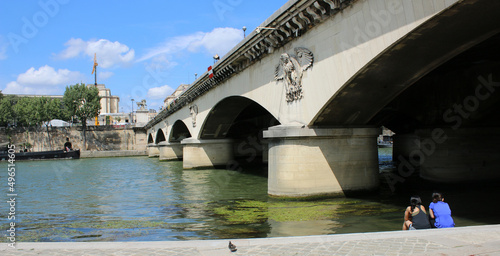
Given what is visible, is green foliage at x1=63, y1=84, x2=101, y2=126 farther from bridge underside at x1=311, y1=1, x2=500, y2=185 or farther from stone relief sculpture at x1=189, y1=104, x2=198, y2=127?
bridge underside at x1=311, y1=1, x2=500, y2=185

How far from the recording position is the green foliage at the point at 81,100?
95938 mm

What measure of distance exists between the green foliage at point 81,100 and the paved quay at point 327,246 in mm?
96430

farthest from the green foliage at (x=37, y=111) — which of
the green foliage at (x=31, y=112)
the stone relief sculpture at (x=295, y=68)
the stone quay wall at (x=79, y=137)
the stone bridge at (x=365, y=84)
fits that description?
the stone relief sculpture at (x=295, y=68)

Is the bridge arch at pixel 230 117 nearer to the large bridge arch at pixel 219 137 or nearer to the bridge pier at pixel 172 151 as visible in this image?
the large bridge arch at pixel 219 137

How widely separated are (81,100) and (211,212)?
91.3 meters

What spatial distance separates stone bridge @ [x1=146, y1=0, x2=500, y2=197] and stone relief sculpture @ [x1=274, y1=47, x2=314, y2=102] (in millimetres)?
47

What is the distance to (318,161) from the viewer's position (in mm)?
17109

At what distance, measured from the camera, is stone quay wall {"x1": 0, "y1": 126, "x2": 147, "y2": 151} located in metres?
93.7

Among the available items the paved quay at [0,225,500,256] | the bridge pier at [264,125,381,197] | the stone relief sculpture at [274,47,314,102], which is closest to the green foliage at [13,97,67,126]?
the stone relief sculpture at [274,47,314,102]

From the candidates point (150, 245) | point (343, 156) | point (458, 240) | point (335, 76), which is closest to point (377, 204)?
point (343, 156)

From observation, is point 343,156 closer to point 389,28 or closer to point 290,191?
point 290,191

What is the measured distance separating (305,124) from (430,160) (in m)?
9.78

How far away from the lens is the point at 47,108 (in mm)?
97625

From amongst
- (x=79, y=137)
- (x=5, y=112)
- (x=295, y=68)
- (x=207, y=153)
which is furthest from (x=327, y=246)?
(x=5, y=112)
